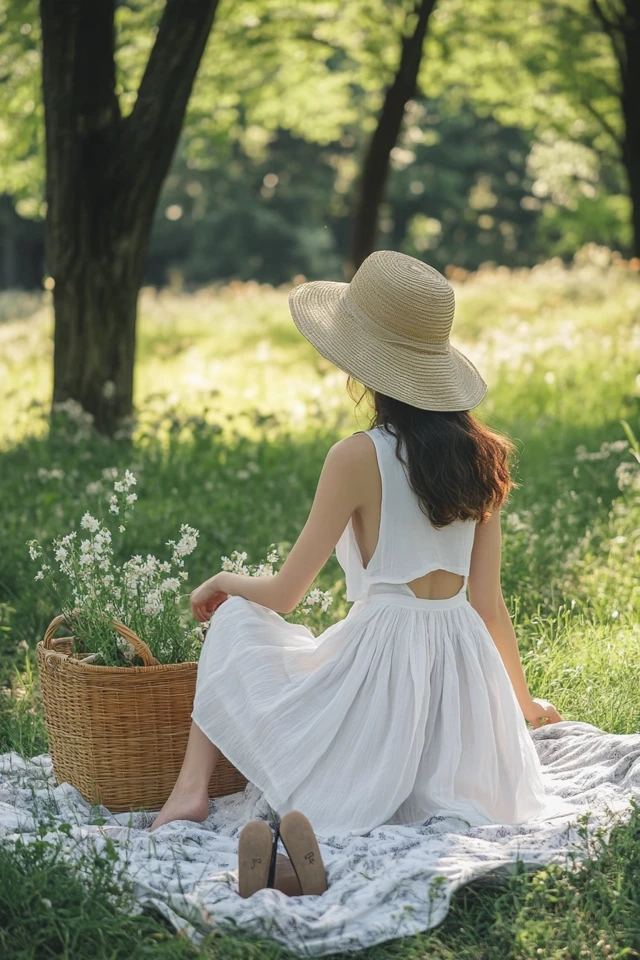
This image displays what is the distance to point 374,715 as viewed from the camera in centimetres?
311

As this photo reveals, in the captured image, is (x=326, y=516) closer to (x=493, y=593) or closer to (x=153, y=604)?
(x=493, y=593)

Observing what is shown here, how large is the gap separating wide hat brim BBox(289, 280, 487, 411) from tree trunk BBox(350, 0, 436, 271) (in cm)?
961

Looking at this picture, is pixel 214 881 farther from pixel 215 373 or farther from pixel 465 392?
pixel 215 373

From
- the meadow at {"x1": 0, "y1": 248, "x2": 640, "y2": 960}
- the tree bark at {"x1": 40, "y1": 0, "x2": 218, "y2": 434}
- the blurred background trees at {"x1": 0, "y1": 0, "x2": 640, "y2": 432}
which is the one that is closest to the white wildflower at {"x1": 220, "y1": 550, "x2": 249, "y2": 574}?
the meadow at {"x1": 0, "y1": 248, "x2": 640, "y2": 960}

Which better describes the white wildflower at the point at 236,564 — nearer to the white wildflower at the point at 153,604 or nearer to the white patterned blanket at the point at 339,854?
the white wildflower at the point at 153,604

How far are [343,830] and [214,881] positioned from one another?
0.44 metres

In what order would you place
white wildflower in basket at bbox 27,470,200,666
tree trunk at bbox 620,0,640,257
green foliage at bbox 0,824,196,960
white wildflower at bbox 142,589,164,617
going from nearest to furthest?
green foliage at bbox 0,824,196,960
white wildflower in basket at bbox 27,470,200,666
white wildflower at bbox 142,589,164,617
tree trunk at bbox 620,0,640,257

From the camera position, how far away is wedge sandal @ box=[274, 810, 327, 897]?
8.77 feet

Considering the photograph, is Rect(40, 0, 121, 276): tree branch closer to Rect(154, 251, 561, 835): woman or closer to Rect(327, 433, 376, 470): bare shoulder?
Rect(154, 251, 561, 835): woman

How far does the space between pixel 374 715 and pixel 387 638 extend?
216 mm

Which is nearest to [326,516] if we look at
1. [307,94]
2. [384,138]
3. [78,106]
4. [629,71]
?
[78,106]

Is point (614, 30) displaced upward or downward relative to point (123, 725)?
downward

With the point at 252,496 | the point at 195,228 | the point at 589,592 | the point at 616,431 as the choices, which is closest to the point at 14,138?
the point at 252,496

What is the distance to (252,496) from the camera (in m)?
7.01
